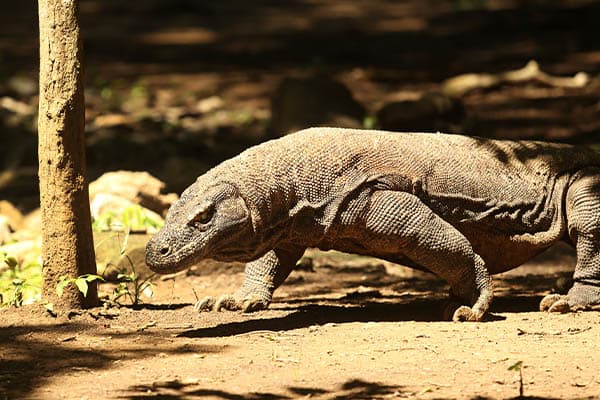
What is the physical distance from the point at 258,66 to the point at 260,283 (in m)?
10.9

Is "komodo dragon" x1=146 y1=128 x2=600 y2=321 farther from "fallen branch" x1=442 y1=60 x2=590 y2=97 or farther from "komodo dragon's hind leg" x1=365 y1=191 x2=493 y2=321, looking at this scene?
"fallen branch" x1=442 y1=60 x2=590 y2=97

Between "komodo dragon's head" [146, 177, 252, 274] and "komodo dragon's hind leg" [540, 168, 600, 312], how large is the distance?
1.85 meters

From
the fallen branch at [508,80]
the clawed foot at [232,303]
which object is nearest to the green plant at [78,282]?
the clawed foot at [232,303]

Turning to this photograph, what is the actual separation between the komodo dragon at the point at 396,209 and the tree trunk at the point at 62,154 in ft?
2.13

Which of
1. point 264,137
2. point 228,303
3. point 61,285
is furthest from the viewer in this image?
point 264,137

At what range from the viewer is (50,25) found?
570 centimetres

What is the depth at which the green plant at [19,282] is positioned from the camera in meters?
6.13

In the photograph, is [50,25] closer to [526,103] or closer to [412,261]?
[412,261]

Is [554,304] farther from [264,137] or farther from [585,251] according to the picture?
[264,137]

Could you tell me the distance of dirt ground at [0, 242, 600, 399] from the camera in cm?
460

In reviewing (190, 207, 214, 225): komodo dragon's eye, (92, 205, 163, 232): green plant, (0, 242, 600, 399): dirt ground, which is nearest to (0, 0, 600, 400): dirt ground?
(0, 242, 600, 399): dirt ground

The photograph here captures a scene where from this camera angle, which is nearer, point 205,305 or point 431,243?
point 431,243

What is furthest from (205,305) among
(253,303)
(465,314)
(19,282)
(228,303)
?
(465,314)

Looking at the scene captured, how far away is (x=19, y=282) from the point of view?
6121mm
